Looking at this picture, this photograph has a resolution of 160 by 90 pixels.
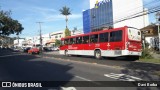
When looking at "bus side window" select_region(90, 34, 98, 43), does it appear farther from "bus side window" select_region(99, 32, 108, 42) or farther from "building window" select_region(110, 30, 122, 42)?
"building window" select_region(110, 30, 122, 42)

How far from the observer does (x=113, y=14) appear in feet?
266

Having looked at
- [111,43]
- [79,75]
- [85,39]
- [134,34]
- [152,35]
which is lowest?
[79,75]

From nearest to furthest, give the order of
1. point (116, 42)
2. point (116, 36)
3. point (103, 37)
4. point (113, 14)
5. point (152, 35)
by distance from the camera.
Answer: point (116, 42) → point (116, 36) → point (103, 37) → point (152, 35) → point (113, 14)

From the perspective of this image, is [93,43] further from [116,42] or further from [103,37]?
[116,42]

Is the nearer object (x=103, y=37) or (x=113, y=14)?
(x=103, y=37)

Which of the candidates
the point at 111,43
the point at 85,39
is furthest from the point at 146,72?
the point at 85,39

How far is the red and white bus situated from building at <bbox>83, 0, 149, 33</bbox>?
47031 mm

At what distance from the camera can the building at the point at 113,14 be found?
267 feet

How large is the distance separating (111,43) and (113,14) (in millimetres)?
55947

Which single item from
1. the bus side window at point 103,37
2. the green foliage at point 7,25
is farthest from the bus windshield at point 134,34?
the green foliage at point 7,25

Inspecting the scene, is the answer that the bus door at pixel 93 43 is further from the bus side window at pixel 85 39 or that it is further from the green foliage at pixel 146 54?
the green foliage at pixel 146 54

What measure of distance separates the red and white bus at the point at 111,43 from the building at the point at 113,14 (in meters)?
47.0

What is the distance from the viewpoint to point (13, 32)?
74250 mm

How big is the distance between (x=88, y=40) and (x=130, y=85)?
20.5 m
